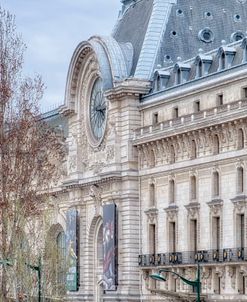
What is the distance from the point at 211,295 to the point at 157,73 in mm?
19008

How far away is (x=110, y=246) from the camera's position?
112312 mm

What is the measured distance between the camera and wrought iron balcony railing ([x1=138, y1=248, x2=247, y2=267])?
9418 centimetres

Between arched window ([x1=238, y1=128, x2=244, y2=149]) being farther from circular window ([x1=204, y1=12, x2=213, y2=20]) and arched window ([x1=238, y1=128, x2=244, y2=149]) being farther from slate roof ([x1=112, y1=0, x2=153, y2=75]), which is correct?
circular window ([x1=204, y1=12, x2=213, y2=20])

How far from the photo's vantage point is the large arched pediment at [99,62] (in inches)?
4437

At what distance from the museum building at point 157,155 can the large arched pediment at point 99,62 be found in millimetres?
98

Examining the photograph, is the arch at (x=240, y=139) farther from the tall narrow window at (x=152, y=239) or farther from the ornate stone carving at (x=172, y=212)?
the tall narrow window at (x=152, y=239)

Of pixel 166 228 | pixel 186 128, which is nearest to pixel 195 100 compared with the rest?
pixel 186 128

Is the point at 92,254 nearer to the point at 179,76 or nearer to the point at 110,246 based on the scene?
the point at 110,246

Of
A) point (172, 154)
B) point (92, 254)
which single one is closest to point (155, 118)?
point (172, 154)

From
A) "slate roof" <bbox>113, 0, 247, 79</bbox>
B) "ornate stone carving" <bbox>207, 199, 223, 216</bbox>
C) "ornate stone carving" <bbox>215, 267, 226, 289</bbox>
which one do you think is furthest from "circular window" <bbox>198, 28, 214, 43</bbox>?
"ornate stone carving" <bbox>215, 267, 226, 289</bbox>

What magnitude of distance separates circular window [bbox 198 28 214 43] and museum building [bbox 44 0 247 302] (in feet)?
0.34

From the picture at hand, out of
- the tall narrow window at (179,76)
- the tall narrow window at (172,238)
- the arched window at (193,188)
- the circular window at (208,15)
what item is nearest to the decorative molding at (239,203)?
the arched window at (193,188)

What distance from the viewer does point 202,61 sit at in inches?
4018

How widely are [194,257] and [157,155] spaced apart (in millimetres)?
9547
